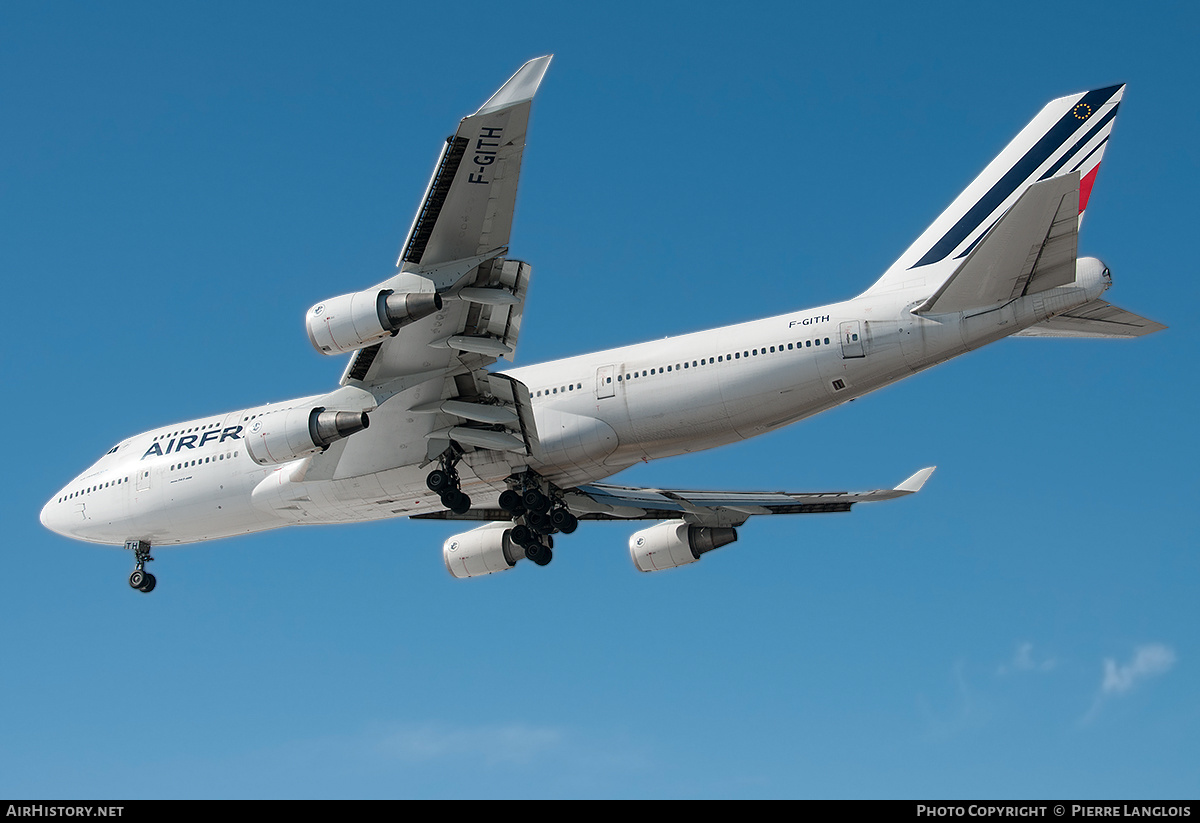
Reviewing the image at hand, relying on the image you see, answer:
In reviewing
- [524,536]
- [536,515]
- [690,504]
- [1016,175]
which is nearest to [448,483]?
[536,515]

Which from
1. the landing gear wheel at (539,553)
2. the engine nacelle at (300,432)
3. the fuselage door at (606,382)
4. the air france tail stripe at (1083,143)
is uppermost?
the air france tail stripe at (1083,143)

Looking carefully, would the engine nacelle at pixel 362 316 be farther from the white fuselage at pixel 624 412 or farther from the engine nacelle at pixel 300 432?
the white fuselage at pixel 624 412

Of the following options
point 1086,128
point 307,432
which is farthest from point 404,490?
point 1086,128

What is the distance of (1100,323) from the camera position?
20.0 m

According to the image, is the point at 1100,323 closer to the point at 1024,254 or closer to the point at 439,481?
the point at 1024,254

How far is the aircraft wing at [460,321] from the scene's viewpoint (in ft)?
57.2

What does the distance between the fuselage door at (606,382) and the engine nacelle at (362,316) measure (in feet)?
13.6

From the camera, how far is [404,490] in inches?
885

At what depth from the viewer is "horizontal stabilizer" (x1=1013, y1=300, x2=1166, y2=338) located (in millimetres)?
19656

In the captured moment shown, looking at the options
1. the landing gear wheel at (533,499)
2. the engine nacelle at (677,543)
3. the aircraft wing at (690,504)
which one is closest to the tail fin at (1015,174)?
the aircraft wing at (690,504)

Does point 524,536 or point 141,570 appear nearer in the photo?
point 524,536

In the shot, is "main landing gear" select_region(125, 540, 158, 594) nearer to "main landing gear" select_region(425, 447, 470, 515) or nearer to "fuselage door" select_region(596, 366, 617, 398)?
"main landing gear" select_region(425, 447, 470, 515)

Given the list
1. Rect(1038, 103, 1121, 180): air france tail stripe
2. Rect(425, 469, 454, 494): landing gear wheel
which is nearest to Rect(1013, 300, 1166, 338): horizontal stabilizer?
Rect(1038, 103, 1121, 180): air france tail stripe

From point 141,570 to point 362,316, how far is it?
1031 centimetres
